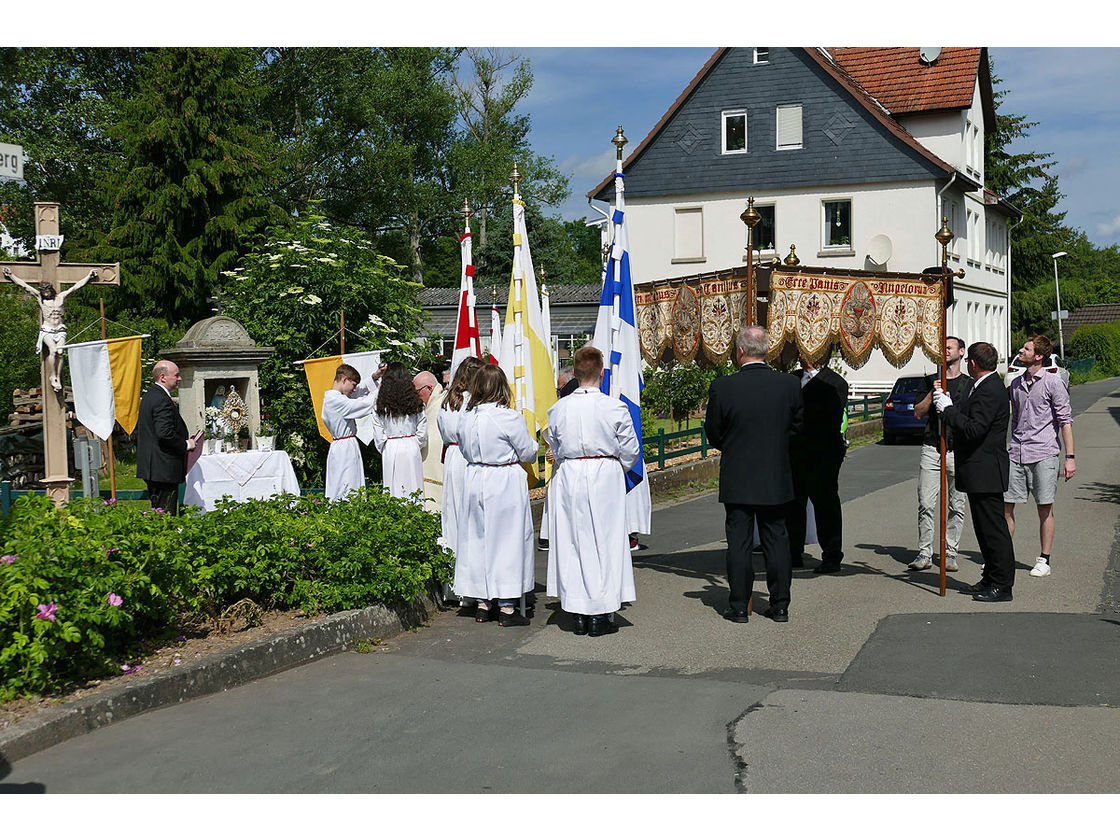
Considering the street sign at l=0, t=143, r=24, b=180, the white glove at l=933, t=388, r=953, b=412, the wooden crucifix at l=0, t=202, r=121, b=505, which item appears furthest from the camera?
the wooden crucifix at l=0, t=202, r=121, b=505

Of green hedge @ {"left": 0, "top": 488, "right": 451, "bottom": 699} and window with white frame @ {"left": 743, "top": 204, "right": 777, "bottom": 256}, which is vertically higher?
window with white frame @ {"left": 743, "top": 204, "right": 777, "bottom": 256}

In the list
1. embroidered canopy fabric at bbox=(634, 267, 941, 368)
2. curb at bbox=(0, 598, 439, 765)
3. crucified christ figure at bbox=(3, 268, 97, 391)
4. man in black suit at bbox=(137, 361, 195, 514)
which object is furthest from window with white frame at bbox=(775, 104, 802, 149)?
curb at bbox=(0, 598, 439, 765)

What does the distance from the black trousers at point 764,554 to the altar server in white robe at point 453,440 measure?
6.87 feet

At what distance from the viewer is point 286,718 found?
571cm

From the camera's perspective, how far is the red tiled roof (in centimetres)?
3766

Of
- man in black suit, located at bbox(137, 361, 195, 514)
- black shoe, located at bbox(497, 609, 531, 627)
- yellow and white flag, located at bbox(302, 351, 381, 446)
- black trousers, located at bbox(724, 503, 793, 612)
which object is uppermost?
yellow and white flag, located at bbox(302, 351, 381, 446)

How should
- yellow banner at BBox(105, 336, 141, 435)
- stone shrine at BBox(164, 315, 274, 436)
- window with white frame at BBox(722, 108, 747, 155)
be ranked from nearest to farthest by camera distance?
yellow banner at BBox(105, 336, 141, 435) < stone shrine at BBox(164, 315, 274, 436) < window with white frame at BBox(722, 108, 747, 155)

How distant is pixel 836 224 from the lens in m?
37.1

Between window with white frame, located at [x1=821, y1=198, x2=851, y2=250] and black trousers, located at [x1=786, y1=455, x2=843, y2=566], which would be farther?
window with white frame, located at [x1=821, y1=198, x2=851, y2=250]

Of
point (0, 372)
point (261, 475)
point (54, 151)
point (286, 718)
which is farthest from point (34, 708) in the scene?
point (54, 151)

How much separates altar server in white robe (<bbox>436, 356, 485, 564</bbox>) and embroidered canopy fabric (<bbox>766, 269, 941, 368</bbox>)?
4.93m

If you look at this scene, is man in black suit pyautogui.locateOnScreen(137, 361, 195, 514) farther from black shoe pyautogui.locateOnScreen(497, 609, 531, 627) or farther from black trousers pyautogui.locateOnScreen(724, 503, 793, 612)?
black trousers pyautogui.locateOnScreen(724, 503, 793, 612)

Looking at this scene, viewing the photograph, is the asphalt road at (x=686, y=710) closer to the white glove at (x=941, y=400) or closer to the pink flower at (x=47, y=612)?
the pink flower at (x=47, y=612)

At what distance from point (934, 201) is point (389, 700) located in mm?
33400
